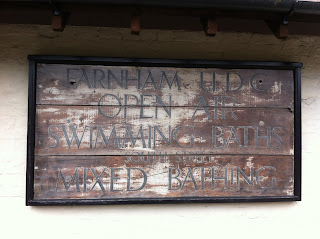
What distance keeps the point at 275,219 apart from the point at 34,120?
6.71ft

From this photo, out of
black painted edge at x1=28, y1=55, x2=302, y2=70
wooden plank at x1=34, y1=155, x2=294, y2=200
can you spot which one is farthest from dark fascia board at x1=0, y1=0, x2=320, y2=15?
wooden plank at x1=34, y1=155, x2=294, y2=200

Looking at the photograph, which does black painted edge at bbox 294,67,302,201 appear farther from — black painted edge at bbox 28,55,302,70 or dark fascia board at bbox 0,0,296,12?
dark fascia board at bbox 0,0,296,12

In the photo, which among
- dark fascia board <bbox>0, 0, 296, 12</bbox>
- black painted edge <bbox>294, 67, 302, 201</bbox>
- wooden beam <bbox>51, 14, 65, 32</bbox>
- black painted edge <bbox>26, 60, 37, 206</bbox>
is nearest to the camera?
dark fascia board <bbox>0, 0, 296, 12</bbox>

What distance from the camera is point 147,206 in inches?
85.2

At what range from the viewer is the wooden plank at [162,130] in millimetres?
2096

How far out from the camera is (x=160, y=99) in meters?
2.17

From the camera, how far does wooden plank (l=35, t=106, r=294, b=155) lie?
210cm

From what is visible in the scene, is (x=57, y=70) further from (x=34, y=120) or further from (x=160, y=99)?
(x=160, y=99)

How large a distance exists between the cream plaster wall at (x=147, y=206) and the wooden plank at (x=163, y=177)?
0.40 ft

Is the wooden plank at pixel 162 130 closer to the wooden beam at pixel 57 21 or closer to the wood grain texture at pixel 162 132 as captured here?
the wood grain texture at pixel 162 132

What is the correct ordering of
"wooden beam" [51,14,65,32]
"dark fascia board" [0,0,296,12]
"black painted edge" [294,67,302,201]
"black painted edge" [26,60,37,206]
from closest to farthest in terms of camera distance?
"dark fascia board" [0,0,296,12], "wooden beam" [51,14,65,32], "black painted edge" [26,60,37,206], "black painted edge" [294,67,302,201]

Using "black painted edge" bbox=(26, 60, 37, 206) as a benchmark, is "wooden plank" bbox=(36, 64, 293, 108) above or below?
above

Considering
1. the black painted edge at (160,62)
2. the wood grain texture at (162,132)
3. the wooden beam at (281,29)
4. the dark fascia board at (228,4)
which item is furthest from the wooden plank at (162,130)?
the dark fascia board at (228,4)

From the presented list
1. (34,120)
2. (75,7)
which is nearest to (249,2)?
(75,7)
